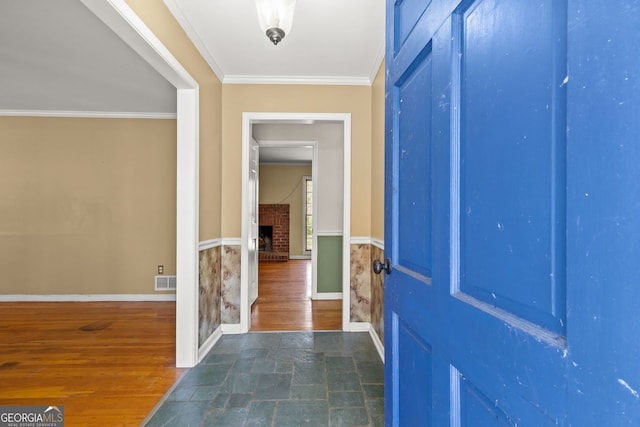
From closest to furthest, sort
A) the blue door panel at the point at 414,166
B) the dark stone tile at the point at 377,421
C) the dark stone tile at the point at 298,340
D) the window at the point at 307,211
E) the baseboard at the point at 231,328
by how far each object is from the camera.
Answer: the blue door panel at the point at 414,166, the dark stone tile at the point at 377,421, the dark stone tile at the point at 298,340, the baseboard at the point at 231,328, the window at the point at 307,211

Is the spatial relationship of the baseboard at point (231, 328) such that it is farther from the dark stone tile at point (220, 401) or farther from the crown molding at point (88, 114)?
the crown molding at point (88, 114)

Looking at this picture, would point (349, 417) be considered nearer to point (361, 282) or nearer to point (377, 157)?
point (361, 282)

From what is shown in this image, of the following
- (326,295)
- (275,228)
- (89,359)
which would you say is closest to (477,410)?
(89,359)

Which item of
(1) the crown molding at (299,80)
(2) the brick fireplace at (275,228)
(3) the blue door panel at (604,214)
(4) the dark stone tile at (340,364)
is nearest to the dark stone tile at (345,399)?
(4) the dark stone tile at (340,364)

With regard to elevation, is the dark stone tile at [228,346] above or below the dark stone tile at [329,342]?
below

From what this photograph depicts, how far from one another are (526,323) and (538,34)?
48cm

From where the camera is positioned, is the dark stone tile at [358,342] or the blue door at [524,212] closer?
the blue door at [524,212]

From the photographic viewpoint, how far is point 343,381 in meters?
2.09

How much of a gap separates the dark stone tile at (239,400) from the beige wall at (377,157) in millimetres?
1522

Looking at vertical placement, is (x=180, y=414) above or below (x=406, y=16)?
below

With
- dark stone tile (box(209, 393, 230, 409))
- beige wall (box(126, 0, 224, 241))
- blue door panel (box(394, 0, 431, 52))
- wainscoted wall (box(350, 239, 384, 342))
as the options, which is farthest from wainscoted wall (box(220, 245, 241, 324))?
blue door panel (box(394, 0, 431, 52))

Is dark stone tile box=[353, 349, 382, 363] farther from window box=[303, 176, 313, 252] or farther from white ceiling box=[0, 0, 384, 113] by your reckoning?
window box=[303, 176, 313, 252]

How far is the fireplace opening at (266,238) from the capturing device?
313 inches

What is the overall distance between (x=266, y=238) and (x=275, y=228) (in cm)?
36
